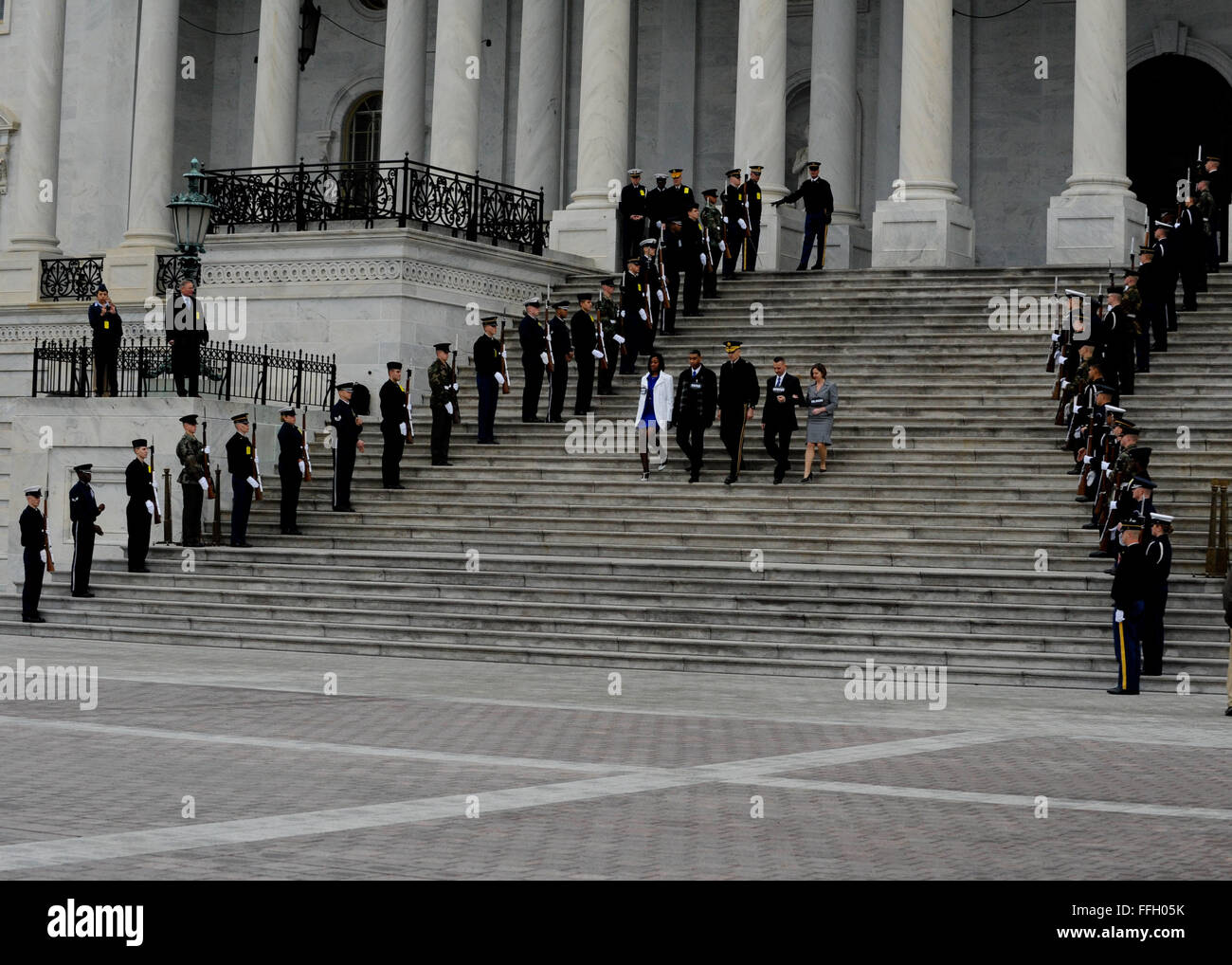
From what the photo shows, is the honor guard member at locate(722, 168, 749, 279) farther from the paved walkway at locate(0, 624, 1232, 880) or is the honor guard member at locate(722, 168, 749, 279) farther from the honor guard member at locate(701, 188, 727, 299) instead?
the paved walkway at locate(0, 624, 1232, 880)

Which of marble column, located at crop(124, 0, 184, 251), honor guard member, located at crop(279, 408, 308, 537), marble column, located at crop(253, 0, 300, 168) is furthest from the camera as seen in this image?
marble column, located at crop(124, 0, 184, 251)

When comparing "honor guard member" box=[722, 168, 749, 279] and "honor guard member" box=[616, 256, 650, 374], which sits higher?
"honor guard member" box=[722, 168, 749, 279]

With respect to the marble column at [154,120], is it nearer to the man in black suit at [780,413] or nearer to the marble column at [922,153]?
the marble column at [922,153]

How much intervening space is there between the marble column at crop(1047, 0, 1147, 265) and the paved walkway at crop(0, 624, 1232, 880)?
51.1 feet

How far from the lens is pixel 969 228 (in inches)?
1296

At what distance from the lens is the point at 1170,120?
39.4 metres

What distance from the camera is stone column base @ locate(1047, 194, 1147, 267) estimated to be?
3125cm

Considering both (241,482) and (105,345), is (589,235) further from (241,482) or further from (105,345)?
(241,482)

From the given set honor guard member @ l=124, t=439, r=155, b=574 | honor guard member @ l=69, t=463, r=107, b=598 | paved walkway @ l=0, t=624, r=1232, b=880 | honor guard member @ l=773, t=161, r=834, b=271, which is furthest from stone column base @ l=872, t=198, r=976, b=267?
paved walkway @ l=0, t=624, r=1232, b=880

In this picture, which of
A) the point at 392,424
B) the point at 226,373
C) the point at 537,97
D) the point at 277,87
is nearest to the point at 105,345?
the point at 226,373

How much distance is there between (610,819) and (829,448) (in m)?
16.2
